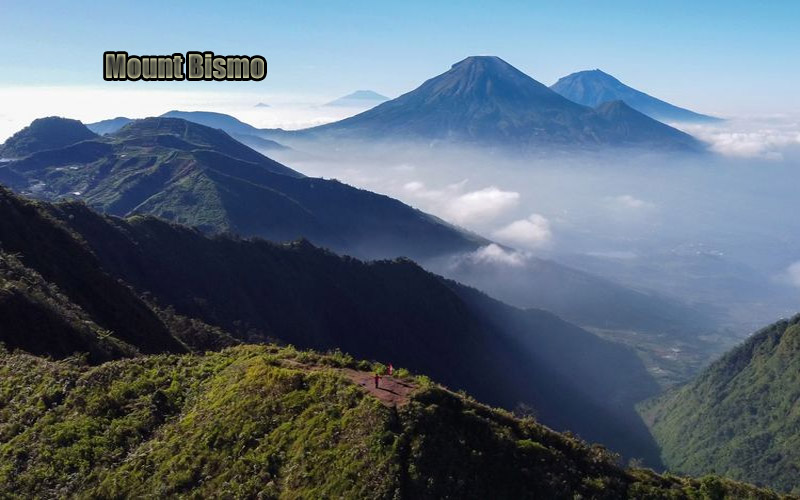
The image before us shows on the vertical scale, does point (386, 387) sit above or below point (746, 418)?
above

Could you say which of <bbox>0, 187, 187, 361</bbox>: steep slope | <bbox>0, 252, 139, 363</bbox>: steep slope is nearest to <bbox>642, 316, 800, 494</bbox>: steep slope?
<bbox>0, 187, 187, 361</bbox>: steep slope

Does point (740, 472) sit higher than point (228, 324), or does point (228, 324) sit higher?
point (228, 324)

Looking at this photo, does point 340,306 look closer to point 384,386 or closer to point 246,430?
point 384,386

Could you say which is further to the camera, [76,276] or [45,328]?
[76,276]

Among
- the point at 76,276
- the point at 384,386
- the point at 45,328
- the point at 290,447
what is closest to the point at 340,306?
the point at 76,276

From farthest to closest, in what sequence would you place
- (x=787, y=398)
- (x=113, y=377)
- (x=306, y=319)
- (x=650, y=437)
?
(x=650, y=437)
(x=787, y=398)
(x=306, y=319)
(x=113, y=377)

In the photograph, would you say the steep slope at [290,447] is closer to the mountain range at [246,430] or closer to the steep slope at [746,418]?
the mountain range at [246,430]

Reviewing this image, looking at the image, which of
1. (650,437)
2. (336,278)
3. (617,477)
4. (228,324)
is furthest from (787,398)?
(617,477)

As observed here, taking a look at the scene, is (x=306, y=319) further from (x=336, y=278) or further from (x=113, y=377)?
(x=113, y=377)
